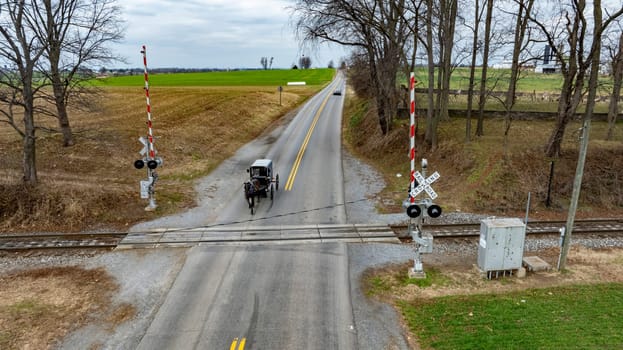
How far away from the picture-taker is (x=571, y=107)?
20.1m

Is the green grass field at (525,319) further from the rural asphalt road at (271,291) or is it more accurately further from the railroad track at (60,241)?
the railroad track at (60,241)

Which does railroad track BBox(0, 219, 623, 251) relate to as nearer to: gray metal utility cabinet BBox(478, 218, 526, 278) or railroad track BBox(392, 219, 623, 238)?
railroad track BBox(392, 219, 623, 238)

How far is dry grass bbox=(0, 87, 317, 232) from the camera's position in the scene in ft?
53.7

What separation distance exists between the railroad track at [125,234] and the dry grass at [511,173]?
1237mm

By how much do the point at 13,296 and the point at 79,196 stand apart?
6.97m

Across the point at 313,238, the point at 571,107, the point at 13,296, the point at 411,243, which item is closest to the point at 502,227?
the point at 411,243

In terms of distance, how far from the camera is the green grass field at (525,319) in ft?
29.3

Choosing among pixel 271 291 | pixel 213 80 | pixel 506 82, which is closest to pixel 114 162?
pixel 271 291

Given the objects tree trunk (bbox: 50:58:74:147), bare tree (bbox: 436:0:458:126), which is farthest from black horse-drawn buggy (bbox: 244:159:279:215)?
bare tree (bbox: 436:0:458:126)

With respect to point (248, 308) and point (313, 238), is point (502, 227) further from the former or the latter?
point (248, 308)

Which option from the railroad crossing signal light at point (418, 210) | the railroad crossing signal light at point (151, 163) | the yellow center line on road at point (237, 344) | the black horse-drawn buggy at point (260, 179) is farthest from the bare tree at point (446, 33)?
the yellow center line on road at point (237, 344)

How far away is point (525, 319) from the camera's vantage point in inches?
385

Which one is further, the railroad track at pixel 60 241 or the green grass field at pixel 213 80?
the green grass field at pixel 213 80

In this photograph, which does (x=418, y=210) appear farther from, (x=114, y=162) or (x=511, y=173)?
(x=114, y=162)
